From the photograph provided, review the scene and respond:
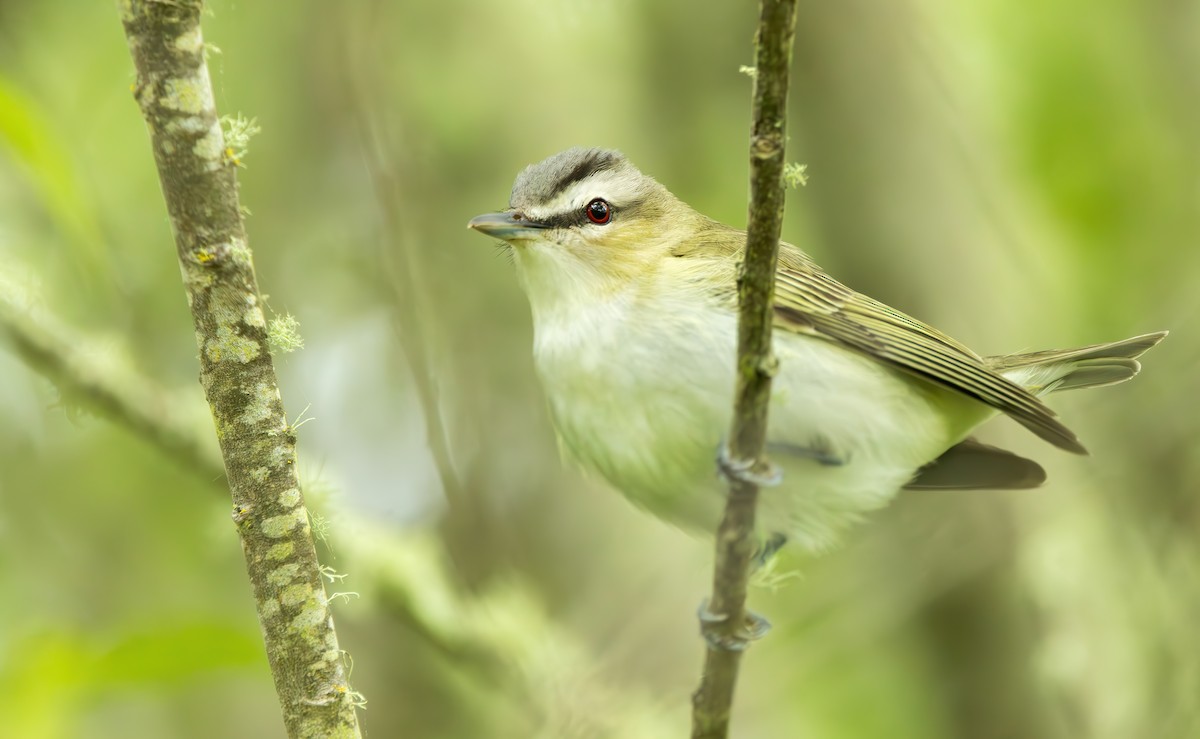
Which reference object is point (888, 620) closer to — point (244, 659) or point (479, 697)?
point (479, 697)

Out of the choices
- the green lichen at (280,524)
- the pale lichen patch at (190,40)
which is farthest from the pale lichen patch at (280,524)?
the pale lichen patch at (190,40)

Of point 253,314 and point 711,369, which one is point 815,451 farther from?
point 253,314

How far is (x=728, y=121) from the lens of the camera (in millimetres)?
6004

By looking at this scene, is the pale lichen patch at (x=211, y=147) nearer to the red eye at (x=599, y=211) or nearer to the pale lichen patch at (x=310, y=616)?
the pale lichen patch at (x=310, y=616)

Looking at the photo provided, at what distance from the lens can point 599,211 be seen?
371 cm

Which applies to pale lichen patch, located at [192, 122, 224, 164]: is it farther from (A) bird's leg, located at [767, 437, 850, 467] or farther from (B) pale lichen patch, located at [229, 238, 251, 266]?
(A) bird's leg, located at [767, 437, 850, 467]

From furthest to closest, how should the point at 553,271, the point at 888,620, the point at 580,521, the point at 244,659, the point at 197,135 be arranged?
1. the point at 580,521
2. the point at 888,620
3. the point at 553,271
4. the point at 244,659
5. the point at 197,135

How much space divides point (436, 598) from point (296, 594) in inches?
87.1

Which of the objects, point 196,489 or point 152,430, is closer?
point 152,430

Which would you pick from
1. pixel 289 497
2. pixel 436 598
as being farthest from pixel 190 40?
pixel 436 598

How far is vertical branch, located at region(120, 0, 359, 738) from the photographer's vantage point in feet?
6.33

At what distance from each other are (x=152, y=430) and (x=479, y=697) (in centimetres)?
194

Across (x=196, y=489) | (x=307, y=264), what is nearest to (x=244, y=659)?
(x=196, y=489)

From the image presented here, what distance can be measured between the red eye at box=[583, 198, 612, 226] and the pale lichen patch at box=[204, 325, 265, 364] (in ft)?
5.86
